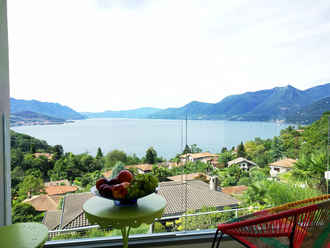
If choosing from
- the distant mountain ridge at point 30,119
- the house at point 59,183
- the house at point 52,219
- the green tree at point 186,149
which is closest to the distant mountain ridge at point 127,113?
the distant mountain ridge at point 30,119

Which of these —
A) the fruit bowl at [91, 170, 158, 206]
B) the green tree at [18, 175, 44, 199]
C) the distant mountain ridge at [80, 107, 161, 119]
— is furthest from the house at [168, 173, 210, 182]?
the green tree at [18, 175, 44, 199]

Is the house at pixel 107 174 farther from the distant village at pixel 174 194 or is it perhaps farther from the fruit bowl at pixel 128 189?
the fruit bowl at pixel 128 189

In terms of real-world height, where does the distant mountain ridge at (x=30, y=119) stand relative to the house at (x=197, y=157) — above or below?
above

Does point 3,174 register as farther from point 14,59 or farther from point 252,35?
point 252,35

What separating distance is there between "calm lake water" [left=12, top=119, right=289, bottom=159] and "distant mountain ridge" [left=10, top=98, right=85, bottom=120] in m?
0.08

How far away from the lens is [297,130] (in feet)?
8.30

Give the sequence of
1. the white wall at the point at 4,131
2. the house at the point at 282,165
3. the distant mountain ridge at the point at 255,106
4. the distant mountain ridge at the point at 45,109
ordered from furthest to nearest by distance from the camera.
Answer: the house at the point at 282,165, the distant mountain ridge at the point at 255,106, the distant mountain ridge at the point at 45,109, the white wall at the point at 4,131

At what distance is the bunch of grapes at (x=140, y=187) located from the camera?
146 cm

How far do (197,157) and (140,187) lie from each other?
92 centimetres

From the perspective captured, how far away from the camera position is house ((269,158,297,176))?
249cm

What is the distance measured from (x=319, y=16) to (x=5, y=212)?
129 inches

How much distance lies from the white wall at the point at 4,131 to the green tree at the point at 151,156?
1099mm

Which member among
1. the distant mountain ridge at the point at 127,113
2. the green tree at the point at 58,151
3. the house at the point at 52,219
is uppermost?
the distant mountain ridge at the point at 127,113

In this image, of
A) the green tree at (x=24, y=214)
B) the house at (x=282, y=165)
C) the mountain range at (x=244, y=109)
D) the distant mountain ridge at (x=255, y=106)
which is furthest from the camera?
the house at (x=282, y=165)
